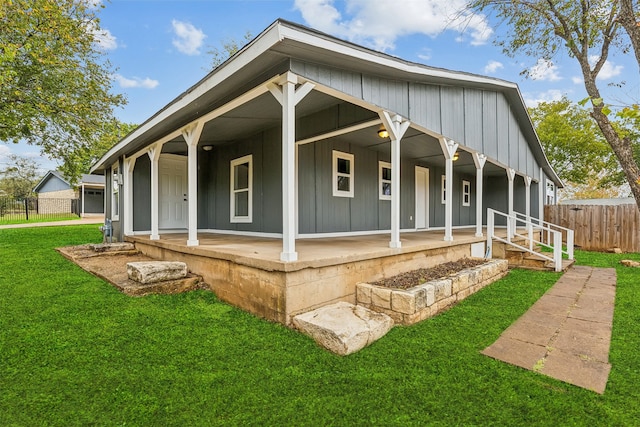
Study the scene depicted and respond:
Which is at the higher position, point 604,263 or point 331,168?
point 331,168

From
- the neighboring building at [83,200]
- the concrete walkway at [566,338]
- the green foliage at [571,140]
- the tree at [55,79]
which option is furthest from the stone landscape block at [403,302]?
the neighboring building at [83,200]

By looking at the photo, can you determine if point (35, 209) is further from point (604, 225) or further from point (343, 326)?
point (604, 225)

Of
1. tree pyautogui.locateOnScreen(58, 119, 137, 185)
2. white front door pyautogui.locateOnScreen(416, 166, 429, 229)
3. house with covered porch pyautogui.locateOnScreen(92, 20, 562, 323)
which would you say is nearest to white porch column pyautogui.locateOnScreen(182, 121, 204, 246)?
house with covered porch pyautogui.locateOnScreen(92, 20, 562, 323)

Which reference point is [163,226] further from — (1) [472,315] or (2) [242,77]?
(1) [472,315]

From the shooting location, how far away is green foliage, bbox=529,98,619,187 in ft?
59.3

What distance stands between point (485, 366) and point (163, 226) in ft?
24.0

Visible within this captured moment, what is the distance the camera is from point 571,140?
1830cm

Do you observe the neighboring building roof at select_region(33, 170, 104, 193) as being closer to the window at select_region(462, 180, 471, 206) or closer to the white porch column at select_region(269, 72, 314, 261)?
the window at select_region(462, 180, 471, 206)

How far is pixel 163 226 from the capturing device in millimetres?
7648

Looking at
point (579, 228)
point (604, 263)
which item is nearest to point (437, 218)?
point (604, 263)

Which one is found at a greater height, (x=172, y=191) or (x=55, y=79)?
(x=55, y=79)

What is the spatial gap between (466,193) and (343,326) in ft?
32.9

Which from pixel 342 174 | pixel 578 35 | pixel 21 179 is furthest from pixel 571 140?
pixel 21 179

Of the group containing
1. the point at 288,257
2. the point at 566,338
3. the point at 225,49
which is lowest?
the point at 566,338
